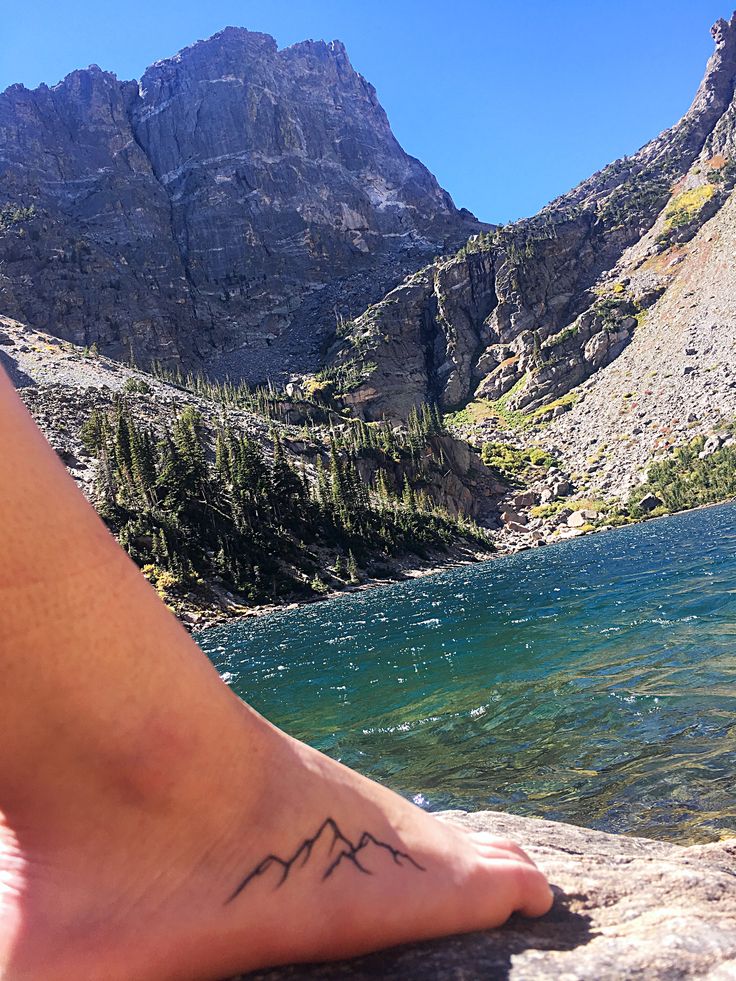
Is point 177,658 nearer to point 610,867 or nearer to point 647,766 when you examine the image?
point 610,867

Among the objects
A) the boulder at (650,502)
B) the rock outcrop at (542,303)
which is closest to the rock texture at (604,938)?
the boulder at (650,502)

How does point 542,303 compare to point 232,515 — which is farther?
point 542,303

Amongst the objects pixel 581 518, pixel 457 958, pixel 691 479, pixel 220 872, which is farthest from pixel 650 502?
pixel 220 872

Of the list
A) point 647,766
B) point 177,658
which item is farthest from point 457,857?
point 647,766

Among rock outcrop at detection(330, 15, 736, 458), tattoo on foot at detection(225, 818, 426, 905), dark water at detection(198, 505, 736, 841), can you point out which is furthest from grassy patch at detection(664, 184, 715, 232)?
tattoo on foot at detection(225, 818, 426, 905)

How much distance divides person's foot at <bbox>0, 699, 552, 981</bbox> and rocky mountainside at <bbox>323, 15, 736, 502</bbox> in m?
118

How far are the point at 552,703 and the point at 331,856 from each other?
7.47 meters

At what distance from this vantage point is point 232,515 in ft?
202

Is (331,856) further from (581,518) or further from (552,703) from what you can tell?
(581,518)

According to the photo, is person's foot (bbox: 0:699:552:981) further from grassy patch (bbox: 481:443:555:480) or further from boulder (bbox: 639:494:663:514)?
grassy patch (bbox: 481:443:555:480)

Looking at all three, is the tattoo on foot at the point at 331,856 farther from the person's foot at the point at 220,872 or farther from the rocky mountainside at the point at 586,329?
the rocky mountainside at the point at 586,329

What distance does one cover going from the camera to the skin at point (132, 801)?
1.48 m

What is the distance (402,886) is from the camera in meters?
2.04

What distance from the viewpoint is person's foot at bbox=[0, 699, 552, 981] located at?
1.63 m
